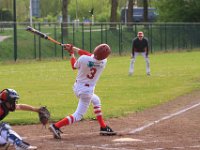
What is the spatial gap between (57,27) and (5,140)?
37528 millimetres

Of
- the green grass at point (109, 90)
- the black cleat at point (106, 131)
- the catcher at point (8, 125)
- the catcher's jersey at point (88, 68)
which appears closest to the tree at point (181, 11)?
the green grass at point (109, 90)

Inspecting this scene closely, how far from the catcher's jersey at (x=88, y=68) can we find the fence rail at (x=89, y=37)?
30.1m

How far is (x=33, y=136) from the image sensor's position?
11.4m

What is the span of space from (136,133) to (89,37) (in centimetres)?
3710

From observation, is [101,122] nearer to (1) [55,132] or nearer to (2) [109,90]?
(1) [55,132]

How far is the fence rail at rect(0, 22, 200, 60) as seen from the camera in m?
43.4

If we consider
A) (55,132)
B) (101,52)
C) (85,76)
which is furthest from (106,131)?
(101,52)

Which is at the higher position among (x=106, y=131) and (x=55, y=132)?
(x=55, y=132)

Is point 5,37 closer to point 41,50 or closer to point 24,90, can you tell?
point 41,50

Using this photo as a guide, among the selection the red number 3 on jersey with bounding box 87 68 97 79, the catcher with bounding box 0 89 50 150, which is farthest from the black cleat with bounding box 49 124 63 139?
the red number 3 on jersey with bounding box 87 68 97 79

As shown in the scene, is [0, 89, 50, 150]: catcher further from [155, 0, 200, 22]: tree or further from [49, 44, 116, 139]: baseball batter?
[155, 0, 200, 22]: tree

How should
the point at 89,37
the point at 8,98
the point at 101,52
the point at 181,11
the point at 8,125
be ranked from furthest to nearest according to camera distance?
the point at 181,11
the point at 89,37
the point at 101,52
the point at 8,98
the point at 8,125

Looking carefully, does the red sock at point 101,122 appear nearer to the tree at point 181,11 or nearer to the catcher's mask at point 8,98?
the catcher's mask at point 8,98

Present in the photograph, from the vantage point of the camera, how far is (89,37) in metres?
48.5
